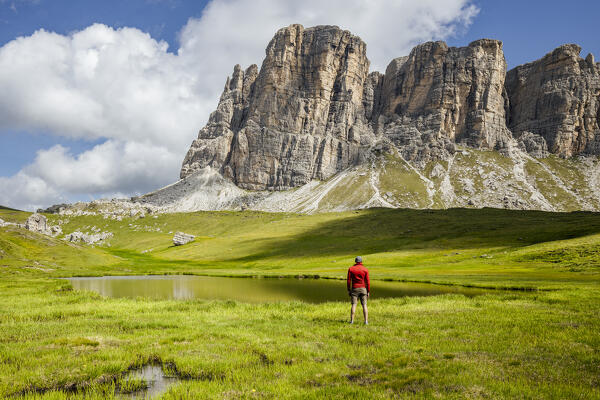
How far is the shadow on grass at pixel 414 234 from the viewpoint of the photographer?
100975 mm

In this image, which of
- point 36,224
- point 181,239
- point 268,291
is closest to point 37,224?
point 36,224

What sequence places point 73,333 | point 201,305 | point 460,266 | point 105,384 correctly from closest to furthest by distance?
point 105,384 < point 73,333 < point 201,305 < point 460,266

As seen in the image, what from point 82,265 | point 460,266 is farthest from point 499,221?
point 82,265

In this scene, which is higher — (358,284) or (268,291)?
(358,284)

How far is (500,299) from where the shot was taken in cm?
2683

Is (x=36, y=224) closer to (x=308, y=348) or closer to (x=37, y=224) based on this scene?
(x=37, y=224)

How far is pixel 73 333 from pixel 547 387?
60.0ft

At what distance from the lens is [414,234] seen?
132 meters

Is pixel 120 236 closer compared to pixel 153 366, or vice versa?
pixel 153 366

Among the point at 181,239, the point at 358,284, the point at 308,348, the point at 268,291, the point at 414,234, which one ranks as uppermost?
the point at 181,239

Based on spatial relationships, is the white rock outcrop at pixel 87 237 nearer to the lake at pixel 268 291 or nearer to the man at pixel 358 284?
the lake at pixel 268 291

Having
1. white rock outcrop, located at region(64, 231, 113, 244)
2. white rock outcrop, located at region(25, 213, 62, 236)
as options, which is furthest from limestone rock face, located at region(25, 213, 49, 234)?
white rock outcrop, located at region(64, 231, 113, 244)

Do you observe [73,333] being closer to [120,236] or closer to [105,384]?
[105,384]

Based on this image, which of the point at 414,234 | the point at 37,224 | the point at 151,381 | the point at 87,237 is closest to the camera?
the point at 151,381
